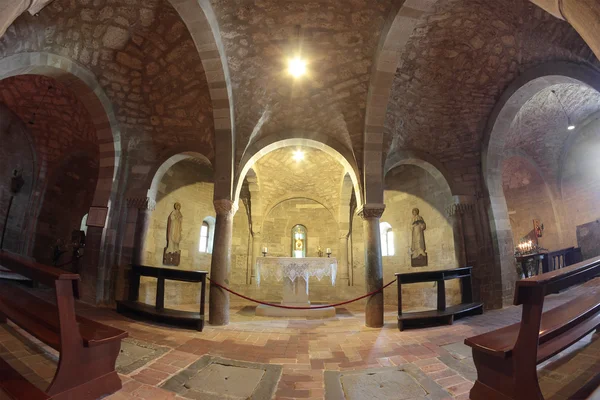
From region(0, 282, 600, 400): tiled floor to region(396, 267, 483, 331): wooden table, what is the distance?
0.23 m

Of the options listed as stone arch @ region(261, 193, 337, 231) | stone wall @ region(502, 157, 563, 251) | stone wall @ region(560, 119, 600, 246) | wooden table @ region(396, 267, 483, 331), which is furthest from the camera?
stone arch @ region(261, 193, 337, 231)

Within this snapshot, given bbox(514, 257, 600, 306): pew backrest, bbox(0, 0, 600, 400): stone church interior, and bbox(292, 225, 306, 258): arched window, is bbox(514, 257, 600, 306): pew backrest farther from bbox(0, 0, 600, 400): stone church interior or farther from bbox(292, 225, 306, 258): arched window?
bbox(292, 225, 306, 258): arched window

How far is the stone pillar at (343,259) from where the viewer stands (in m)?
11.4

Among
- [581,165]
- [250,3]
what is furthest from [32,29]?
[581,165]

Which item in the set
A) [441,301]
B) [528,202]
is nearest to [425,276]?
[441,301]

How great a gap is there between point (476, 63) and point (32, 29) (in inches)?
359

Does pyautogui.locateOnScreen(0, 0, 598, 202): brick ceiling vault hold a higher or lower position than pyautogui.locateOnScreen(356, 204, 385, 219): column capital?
higher

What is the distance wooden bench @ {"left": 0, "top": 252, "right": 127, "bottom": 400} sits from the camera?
7.24 feet

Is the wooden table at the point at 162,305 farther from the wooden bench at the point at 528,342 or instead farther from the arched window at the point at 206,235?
the wooden bench at the point at 528,342

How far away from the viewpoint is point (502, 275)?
7.09 meters

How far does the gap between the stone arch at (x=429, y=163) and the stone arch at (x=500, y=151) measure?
0.80 m

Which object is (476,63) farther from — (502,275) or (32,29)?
(32,29)

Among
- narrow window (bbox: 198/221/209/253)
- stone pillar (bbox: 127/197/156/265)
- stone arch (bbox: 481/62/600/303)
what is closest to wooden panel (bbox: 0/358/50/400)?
stone pillar (bbox: 127/197/156/265)

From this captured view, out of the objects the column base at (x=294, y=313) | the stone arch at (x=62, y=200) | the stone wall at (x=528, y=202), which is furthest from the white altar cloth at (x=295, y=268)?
the stone wall at (x=528, y=202)
